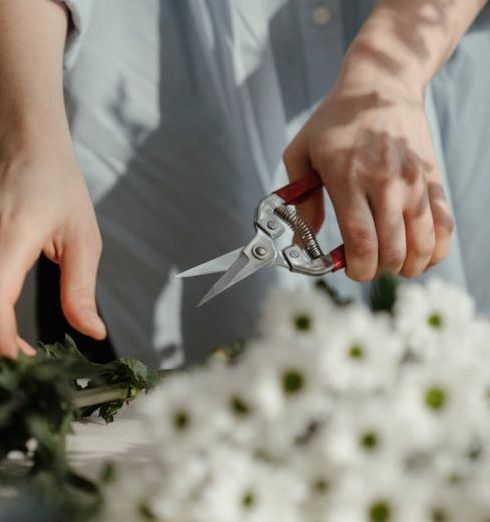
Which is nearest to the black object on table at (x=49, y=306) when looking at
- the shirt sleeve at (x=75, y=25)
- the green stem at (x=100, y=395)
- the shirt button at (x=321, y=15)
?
the shirt sleeve at (x=75, y=25)

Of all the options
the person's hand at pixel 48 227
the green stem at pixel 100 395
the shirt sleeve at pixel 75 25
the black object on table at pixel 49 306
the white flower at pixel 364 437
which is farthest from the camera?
the black object on table at pixel 49 306

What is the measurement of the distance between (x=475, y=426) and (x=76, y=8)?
1.63 ft

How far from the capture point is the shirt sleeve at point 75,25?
2.00 feet

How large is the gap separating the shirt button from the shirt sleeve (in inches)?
6.7

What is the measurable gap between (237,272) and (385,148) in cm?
12

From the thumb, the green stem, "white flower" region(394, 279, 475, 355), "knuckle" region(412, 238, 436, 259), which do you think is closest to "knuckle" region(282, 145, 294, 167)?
the thumb

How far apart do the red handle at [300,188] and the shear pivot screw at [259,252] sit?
37mm

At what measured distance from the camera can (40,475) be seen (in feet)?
0.84

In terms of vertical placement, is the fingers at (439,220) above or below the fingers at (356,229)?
below

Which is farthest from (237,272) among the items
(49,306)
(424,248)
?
(49,306)

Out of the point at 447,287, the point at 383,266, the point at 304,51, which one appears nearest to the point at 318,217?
the point at 383,266

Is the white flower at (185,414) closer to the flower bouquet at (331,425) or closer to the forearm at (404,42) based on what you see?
the flower bouquet at (331,425)

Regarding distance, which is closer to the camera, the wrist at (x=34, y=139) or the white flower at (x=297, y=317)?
the white flower at (x=297, y=317)

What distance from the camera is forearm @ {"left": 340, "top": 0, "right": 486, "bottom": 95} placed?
1.83ft
